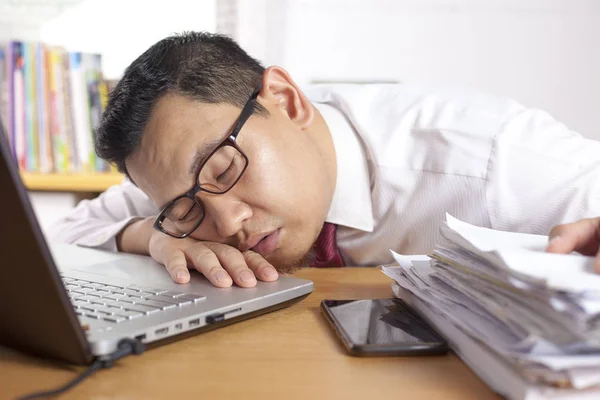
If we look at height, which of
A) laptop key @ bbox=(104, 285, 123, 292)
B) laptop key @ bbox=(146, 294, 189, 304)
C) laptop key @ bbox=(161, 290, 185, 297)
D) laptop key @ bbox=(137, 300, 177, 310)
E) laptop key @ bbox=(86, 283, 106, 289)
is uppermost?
laptop key @ bbox=(137, 300, 177, 310)

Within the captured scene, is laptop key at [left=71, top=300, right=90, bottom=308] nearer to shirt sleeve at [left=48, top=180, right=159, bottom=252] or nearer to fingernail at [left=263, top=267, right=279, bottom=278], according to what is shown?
fingernail at [left=263, top=267, right=279, bottom=278]

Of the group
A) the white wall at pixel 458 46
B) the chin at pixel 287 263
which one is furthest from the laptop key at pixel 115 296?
the white wall at pixel 458 46

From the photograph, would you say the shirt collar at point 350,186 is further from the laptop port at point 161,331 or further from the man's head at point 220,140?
the laptop port at point 161,331

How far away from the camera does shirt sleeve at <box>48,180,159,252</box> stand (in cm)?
130

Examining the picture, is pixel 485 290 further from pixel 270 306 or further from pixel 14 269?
pixel 14 269

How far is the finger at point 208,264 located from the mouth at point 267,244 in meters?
0.10

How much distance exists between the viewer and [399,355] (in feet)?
1.76

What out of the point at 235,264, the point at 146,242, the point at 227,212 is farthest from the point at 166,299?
the point at 146,242

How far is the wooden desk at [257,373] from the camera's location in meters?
0.46

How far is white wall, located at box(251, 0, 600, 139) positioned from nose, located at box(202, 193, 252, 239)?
1.22 metres

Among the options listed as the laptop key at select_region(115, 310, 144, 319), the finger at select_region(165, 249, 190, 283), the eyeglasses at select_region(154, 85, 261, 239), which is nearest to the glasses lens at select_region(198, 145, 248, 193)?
the eyeglasses at select_region(154, 85, 261, 239)

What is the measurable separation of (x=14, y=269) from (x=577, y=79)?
2003 mm

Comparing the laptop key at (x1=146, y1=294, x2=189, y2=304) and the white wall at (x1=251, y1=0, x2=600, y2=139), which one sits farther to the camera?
the white wall at (x1=251, y1=0, x2=600, y2=139)

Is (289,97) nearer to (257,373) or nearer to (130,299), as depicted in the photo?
(130,299)
